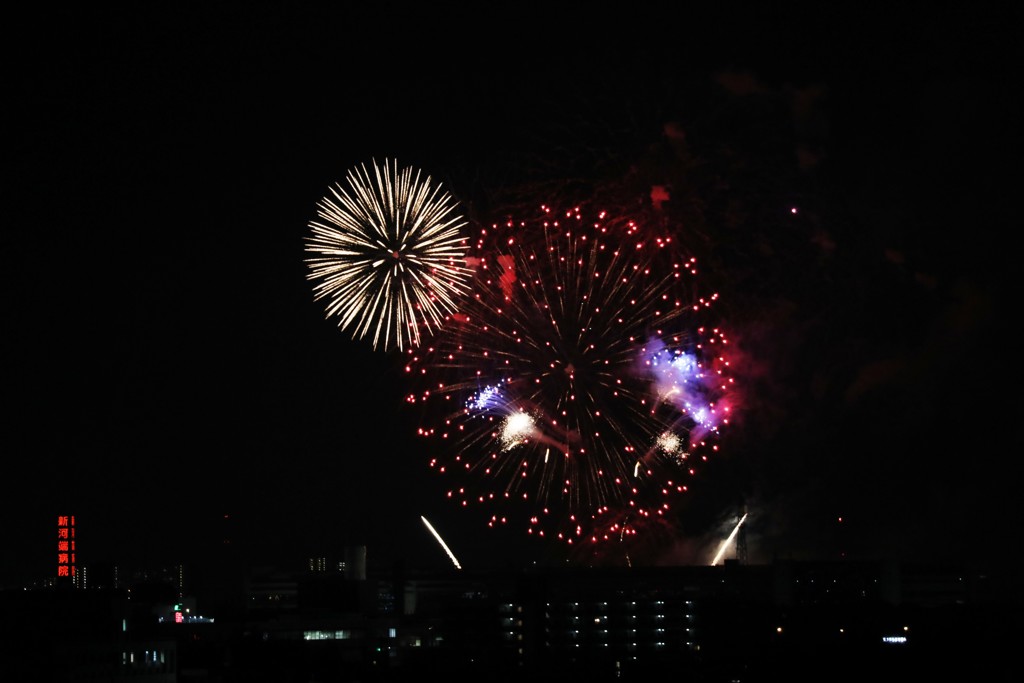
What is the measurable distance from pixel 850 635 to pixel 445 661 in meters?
24.5

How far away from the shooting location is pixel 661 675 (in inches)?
3516

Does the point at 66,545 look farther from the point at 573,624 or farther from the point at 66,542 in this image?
the point at 573,624

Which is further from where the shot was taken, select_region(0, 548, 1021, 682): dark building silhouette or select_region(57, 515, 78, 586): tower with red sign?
select_region(57, 515, 78, 586): tower with red sign

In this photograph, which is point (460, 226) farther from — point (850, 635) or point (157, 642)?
point (850, 635)

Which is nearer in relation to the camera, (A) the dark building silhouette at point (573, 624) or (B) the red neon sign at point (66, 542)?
(A) the dark building silhouette at point (573, 624)

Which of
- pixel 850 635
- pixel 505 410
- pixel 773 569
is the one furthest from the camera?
Result: pixel 773 569

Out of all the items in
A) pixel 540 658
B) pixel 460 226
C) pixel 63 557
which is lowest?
pixel 540 658

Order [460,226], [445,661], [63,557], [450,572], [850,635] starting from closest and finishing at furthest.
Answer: [460,226]
[445,661]
[850,635]
[63,557]
[450,572]

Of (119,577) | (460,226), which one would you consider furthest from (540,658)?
(460,226)

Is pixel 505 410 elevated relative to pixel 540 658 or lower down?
elevated

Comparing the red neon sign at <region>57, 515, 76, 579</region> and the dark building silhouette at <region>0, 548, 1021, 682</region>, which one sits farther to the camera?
the red neon sign at <region>57, 515, 76, 579</region>

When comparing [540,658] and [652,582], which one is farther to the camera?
[652,582]

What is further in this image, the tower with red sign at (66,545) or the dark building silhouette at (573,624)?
the tower with red sign at (66,545)

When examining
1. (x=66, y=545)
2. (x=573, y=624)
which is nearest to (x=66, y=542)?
(x=66, y=545)
